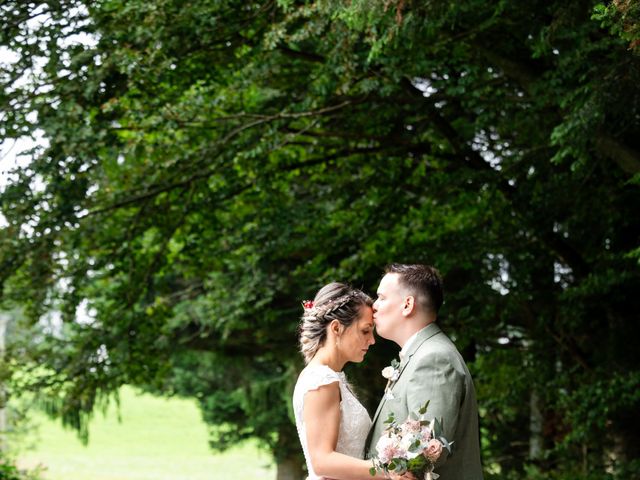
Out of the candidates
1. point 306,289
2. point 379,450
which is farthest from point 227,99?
point 379,450

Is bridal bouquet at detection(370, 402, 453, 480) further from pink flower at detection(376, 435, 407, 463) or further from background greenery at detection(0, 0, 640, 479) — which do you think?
background greenery at detection(0, 0, 640, 479)

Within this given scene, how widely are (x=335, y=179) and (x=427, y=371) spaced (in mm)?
9040

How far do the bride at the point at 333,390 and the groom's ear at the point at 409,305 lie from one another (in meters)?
0.46

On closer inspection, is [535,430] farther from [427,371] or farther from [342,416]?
[427,371]

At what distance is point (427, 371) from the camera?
404 cm

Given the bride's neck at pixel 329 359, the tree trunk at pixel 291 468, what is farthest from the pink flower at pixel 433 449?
the tree trunk at pixel 291 468

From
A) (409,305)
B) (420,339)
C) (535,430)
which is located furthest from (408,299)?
(535,430)

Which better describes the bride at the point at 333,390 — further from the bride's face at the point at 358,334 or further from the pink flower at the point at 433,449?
the pink flower at the point at 433,449

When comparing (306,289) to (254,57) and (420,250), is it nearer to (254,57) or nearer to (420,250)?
(420,250)

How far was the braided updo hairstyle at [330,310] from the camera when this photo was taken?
15.3 feet

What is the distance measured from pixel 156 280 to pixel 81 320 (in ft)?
3.54

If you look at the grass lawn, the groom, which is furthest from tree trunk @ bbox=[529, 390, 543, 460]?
the grass lawn

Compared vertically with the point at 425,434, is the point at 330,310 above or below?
above

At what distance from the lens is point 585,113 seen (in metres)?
7.60
